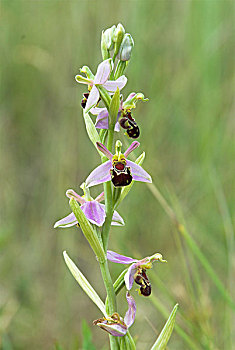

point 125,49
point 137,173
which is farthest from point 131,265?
point 125,49

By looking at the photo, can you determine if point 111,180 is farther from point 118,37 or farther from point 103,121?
point 118,37

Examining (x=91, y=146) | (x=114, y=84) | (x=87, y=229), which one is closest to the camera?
(x=87, y=229)

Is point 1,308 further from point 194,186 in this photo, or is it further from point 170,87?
point 170,87

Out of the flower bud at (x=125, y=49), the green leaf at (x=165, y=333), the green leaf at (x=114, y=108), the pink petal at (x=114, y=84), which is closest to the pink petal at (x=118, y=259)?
the green leaf at (x=165, y=333)

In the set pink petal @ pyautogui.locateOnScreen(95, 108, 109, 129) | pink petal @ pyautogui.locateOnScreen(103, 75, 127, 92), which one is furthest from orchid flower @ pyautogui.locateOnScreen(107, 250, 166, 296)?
pink petal @ pyautogui.locateOnScreen(103, 75, 127, 92)

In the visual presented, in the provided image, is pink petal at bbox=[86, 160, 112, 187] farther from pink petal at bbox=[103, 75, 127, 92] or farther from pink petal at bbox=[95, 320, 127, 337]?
pink petal at bbox=[95, 320, 127, 337]

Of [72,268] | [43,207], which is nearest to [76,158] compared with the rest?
[43,207]

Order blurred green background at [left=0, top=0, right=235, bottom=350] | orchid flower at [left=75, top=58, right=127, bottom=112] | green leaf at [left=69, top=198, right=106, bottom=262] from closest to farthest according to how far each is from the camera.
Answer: green leaf at [left=69, top=198, right=106, bottom=262], orchid flower at [left=75, top=58, right=127, bottom=112], blurred green background at [left=0, top=0, right=235, bottom=350]
